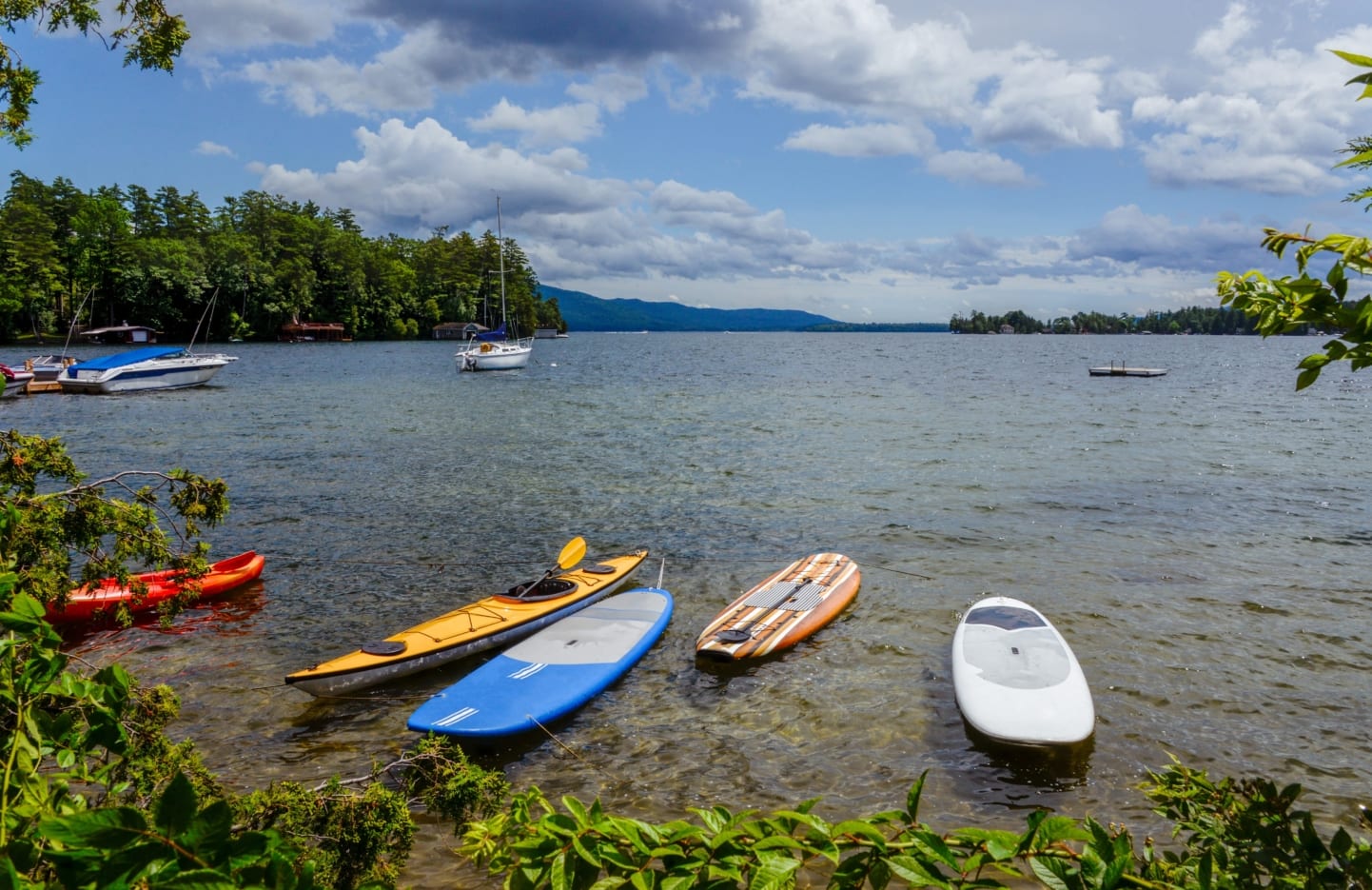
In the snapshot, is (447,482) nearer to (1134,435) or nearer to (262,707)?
(262,707)

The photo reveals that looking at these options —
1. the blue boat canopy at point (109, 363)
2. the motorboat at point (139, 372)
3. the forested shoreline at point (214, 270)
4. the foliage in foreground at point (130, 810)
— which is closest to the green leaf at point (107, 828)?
the foliage in foreground at point (130, 810)

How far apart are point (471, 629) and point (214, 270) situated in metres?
106

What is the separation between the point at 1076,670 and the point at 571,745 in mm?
6120

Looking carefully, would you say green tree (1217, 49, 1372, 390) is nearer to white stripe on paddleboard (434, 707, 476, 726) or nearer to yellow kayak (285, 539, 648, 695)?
white stripe on paddleboard (434, 707, 476, 726)

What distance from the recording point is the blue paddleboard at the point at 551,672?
28.1 ft

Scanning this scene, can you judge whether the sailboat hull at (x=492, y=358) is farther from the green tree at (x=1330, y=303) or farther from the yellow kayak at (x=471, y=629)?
the green tree at (x=1330, y=303)

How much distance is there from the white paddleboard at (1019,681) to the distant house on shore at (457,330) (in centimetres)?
11471

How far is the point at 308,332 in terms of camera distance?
108062 millimetres

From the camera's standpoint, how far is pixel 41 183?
296 feet

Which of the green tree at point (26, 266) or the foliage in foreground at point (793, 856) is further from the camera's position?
the green tree at point (26, 266)

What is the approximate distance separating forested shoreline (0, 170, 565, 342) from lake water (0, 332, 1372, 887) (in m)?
65.4

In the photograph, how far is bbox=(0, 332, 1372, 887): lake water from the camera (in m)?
8.33

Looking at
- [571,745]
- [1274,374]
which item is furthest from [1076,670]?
[1274,374]

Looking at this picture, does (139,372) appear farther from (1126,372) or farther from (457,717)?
(1126,372)
